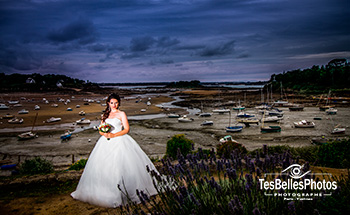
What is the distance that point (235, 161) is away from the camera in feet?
12.0

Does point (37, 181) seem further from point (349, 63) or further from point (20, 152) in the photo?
point (349, 63)

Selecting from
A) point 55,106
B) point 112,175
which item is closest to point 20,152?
point 112,175

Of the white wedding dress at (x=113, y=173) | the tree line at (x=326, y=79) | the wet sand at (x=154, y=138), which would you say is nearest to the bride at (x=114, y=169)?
the white wedding dress at (x=113, y=173)

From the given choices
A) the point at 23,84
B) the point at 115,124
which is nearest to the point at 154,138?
the point at 115,124

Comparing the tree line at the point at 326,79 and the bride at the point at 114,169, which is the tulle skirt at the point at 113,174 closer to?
the bride at the point at 114,169

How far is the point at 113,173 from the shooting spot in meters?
5.07

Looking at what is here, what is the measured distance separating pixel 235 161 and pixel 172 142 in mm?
9018

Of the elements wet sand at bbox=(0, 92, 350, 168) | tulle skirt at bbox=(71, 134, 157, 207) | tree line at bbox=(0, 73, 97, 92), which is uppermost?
tree line at bbox=(0, 73, 97, 92)

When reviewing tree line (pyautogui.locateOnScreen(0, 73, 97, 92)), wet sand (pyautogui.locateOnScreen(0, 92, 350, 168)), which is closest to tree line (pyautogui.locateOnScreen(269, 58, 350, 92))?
wet sand (pyautogui.locateOnScreen(0, 92, 350, 168))

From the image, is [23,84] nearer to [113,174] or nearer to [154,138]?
[154,138]

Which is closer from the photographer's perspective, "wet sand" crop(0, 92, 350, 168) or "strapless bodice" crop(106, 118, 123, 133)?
"strapless bodice" crop(106, 118, 123, 133)

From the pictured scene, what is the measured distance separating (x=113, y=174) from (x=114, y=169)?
4.7 inches

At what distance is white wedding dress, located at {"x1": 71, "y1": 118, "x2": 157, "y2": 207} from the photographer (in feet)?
16.6

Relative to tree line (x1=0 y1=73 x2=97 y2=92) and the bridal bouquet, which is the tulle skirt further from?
tree line (x1=0 y1=73 x2=97 y2=92)
